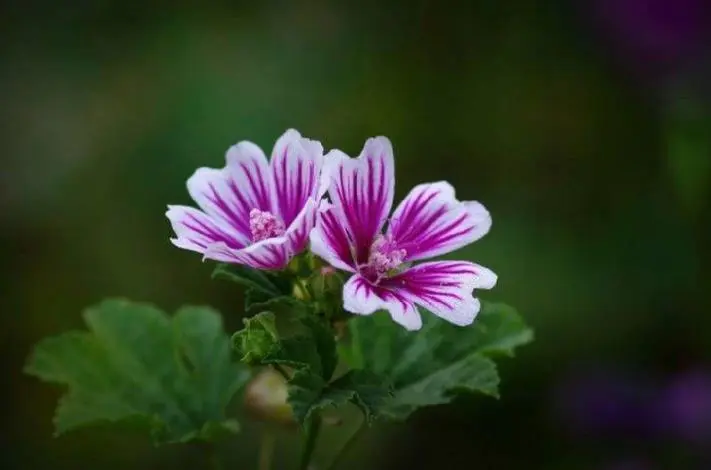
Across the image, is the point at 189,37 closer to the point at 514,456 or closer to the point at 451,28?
the point at 451,28

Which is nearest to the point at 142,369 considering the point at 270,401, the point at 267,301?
the point at 270,401

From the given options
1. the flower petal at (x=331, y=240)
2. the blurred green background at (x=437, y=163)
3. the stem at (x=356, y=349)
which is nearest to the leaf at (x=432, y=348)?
the stem at (x=356, y=349)

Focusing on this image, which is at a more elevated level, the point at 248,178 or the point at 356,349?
the point at 248,178

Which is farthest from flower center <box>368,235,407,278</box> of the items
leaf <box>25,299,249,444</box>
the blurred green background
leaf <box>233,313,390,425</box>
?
the blurred green background

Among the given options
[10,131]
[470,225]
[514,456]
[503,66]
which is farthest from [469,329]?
[10,131]

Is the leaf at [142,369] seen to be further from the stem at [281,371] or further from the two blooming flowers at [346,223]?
the two blooming flowers at [346,223]

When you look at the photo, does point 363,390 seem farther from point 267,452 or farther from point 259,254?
point 267,452

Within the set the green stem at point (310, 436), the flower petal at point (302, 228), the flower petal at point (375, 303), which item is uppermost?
the flower petal at point (302, 228)

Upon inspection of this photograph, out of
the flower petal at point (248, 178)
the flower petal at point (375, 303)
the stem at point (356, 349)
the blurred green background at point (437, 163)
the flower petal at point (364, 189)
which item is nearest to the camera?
the flower petal at point (375, 303)
